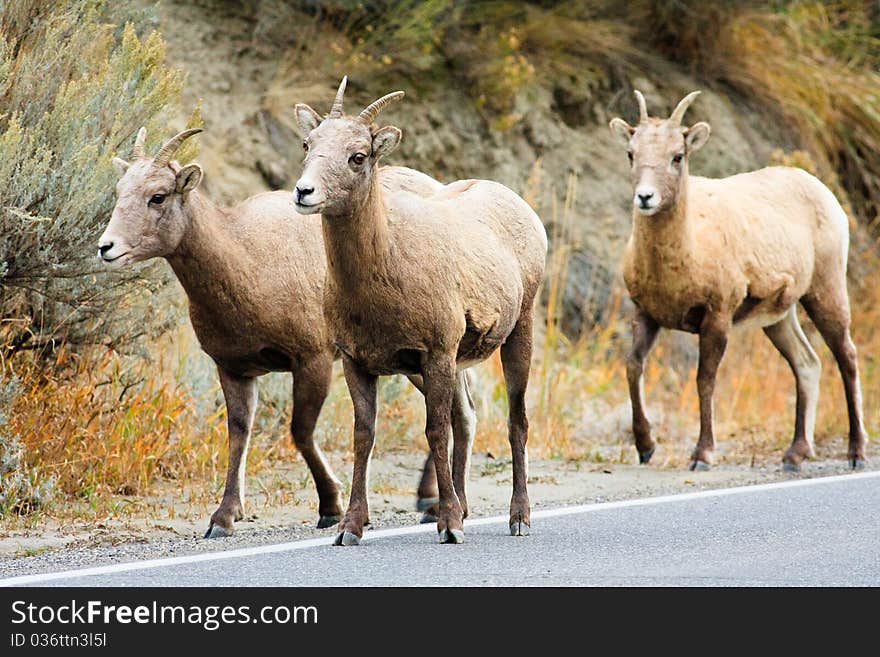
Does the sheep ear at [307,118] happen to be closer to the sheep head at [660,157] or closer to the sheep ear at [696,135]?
the sheep head at [660,157]

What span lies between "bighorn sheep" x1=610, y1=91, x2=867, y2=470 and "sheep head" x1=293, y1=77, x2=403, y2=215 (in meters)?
3.93

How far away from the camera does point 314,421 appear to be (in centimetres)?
829

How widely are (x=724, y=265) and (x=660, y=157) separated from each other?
0.97 meters

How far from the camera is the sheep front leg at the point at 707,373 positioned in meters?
10.9

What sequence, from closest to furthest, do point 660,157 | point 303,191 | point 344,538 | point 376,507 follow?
point 303,191 → point 344,538 → point 376,507 → point 660,157

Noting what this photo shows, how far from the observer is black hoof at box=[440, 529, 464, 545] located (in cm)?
737

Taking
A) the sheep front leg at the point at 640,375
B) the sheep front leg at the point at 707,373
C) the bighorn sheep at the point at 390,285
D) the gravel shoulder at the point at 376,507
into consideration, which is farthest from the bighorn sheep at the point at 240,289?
the sheep front leg at the point at 640,375

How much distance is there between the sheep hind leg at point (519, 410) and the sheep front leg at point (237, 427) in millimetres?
1451

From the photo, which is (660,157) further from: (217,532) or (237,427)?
(217,532)

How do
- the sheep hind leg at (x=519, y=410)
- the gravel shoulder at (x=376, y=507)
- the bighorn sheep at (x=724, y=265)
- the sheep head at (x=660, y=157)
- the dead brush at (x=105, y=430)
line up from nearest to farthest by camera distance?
the gravel shoulder at (x=376, y=507) → the sheep hind leg at (x=519, y=410) → the dead brush at (x=105, y=430) → the sheep head at (x=660, y=157) → the bighorn sheep at (x=724, y=265)

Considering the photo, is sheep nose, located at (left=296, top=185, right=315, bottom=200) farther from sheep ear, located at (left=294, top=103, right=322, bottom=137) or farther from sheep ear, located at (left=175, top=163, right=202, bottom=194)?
sheep ear, located at (left=175, top=163, right=202, bottom=194)

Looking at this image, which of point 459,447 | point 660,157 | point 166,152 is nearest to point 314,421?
point 459,447

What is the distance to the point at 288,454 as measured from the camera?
10742 millimetres

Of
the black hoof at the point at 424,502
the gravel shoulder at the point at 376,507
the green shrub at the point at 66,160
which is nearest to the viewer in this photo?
the gravel shoulder at the point at 376,507
